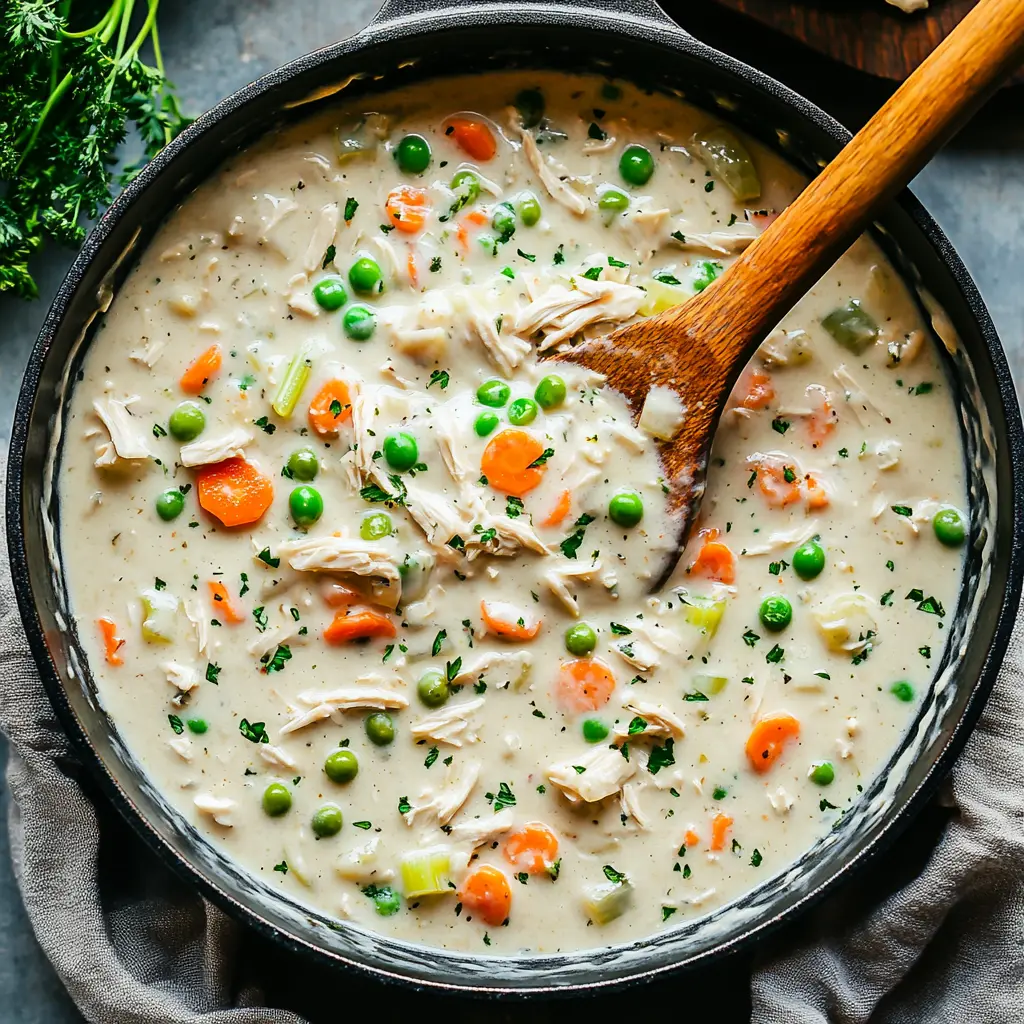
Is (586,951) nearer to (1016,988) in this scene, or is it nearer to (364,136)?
(1016,988)

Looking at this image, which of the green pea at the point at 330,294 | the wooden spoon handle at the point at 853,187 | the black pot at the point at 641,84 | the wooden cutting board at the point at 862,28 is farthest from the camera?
the wooden cutting board at the point at 862,28

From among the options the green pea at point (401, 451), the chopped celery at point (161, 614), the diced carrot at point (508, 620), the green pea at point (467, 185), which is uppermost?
the green pea at point (467, 185)

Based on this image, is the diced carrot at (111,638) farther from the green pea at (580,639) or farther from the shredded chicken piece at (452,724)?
the green pea at (580,639)

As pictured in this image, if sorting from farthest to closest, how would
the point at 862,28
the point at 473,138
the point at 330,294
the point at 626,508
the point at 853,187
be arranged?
the point at 862,28
the point at 473,138
the point at 330,294
the point at 626,508
the point at 853,187

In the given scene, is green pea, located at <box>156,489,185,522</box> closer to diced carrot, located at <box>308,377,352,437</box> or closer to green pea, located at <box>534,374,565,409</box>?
diced carrot, located at <box>308,377,352,437</box>

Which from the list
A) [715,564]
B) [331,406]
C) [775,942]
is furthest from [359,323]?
[775,942]

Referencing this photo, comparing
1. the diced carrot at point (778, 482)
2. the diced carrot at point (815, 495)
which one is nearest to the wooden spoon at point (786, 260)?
the diced carrot at point (778, 482)

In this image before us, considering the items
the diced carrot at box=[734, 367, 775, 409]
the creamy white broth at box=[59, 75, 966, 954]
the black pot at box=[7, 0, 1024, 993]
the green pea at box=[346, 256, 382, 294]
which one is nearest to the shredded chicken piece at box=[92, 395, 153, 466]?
the creamy white broth at box=[59, 75, 966, 954]

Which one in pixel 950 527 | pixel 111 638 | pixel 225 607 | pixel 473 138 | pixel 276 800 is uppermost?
pixel 473 138

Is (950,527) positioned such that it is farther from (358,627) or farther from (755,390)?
(358,627)
